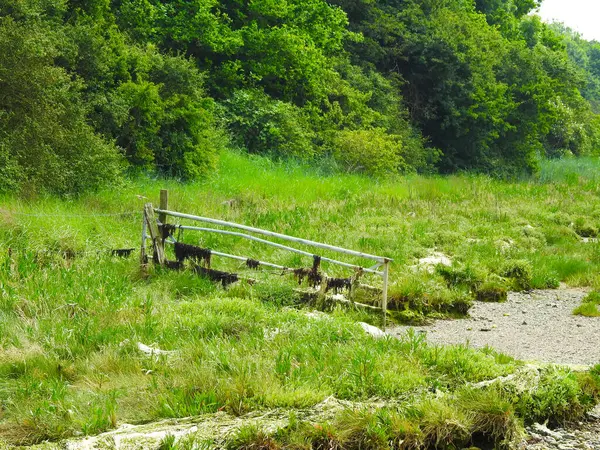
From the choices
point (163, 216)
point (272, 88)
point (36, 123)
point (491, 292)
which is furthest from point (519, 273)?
point (272, 88)

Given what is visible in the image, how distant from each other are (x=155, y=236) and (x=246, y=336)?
12.2 ft

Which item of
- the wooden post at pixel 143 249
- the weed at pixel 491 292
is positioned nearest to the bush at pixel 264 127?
the weed at pixel 491 292

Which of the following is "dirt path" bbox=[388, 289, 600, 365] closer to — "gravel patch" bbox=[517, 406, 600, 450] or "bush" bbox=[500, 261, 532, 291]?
"bush" bbox=[500, 261, 532, 291]

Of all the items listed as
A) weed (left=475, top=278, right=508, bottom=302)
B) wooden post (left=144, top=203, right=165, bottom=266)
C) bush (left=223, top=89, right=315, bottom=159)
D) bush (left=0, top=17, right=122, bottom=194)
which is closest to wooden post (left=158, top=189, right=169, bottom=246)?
wooden post (left=144, top=203, right=165, bottom=266)

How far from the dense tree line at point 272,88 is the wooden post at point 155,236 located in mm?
4123

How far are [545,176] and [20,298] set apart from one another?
27149mm

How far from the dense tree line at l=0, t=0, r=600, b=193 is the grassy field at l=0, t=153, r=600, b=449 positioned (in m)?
2.08

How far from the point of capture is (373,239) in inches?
569

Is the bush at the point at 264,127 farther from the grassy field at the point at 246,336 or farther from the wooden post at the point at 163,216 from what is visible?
the wooden post at the point at 163,216

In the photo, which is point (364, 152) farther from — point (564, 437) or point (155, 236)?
point (564, 437)

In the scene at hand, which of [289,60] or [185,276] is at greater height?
[289,60]

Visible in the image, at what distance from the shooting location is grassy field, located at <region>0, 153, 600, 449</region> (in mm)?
6453

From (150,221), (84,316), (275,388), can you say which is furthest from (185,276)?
(275,388)

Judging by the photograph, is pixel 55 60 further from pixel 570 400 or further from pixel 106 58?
pixel 570 400
